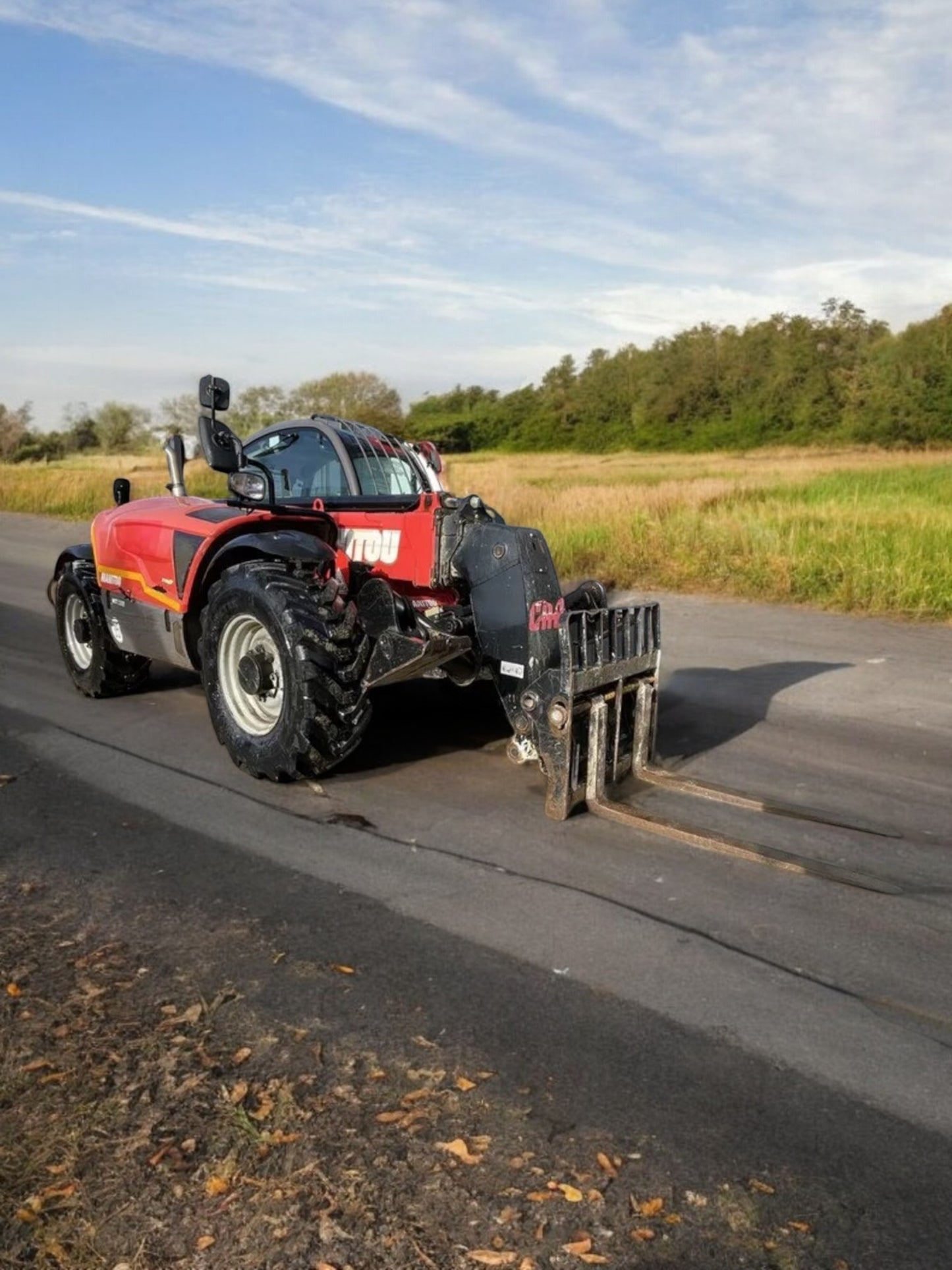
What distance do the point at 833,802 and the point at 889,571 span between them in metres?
6.63

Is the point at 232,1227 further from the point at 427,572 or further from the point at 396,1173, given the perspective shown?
the point at 427,572

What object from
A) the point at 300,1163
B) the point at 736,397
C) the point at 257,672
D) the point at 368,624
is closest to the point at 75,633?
the point at 257,672

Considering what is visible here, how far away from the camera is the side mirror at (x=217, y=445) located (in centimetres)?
620

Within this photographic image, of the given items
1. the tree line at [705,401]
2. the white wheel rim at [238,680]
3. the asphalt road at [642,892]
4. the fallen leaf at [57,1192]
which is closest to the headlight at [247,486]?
the white wheel rim at [238,680]

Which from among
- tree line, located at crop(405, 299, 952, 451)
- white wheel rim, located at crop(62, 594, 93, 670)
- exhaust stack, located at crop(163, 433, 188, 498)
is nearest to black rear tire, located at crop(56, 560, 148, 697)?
white wheel rim, located at crop(62, 594, 93, 670)

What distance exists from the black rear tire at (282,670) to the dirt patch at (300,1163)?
2109 millimetres

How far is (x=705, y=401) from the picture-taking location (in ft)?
218

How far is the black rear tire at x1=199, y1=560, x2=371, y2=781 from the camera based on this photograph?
232 inches

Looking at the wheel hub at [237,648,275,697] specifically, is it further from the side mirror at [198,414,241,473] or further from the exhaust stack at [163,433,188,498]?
→ the exhaust stack at [163,433,188,498]

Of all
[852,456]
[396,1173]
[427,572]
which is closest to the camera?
[396,1173]

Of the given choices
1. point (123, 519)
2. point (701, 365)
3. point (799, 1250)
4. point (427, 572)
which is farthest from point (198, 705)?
point (701, 365)

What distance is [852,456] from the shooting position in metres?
45.8

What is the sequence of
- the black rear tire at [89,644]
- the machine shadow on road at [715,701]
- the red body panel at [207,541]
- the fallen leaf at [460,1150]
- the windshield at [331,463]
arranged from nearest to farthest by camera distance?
the fallen leaf at [460,1150] → the red body panel at [207,541] → the machine shadow on road at [715,701] → the windshield at [331,463] → the black rear tire at [89,644]

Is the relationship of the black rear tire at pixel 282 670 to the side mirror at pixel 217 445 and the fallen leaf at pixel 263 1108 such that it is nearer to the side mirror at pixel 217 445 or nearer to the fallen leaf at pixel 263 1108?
the side mirror at pixel 217 445
